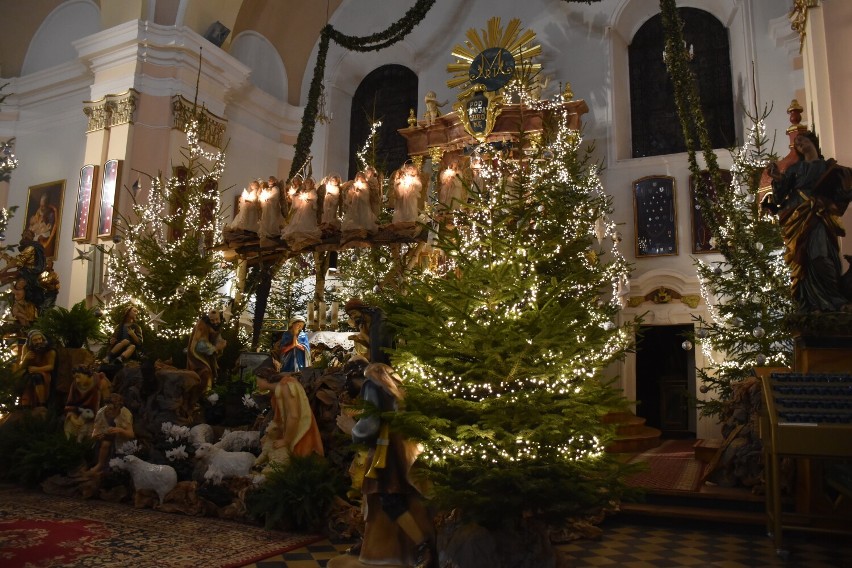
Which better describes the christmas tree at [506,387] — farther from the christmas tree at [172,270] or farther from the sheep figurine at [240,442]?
the christmas tree at [172,270]

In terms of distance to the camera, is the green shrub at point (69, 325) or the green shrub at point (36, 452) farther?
the green shrub at point (69, 325)

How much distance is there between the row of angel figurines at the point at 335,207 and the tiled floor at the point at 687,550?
5412 mm

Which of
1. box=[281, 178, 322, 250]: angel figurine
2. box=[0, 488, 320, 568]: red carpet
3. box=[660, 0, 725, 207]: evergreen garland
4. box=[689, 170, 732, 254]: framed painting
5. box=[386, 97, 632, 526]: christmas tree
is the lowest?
box=[0, 488, 320, 568]: red carpet

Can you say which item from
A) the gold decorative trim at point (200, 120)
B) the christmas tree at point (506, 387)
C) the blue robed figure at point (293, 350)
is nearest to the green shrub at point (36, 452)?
the blue robed figure at point (293, 350)

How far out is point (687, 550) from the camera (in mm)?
5934

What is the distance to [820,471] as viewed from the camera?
6316 millimetres

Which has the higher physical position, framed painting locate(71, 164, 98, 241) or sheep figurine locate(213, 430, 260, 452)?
framed painting locate(71, 164, 98, 241)

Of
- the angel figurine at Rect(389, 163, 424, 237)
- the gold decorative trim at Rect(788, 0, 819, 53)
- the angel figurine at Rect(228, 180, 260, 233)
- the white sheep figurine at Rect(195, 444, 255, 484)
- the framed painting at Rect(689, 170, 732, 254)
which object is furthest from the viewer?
the framed painting at Rect(689, 170, 732, 254)

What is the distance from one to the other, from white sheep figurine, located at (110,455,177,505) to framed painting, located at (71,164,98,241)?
9.91 meters

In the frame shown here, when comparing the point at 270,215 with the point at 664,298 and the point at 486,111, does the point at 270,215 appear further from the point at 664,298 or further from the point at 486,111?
the point at 664,298

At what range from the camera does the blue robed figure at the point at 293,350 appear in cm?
998

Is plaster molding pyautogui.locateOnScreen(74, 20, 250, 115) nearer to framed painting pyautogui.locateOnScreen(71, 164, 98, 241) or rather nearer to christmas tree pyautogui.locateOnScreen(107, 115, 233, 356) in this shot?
framed painting pyautogui.locateOnScreen(71, 164, 98, 241)

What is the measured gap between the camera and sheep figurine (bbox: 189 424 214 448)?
8406mm

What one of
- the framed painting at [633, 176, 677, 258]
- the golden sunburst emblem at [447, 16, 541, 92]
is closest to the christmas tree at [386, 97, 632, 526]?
the framed painting at [633, 176, 677, 258]
